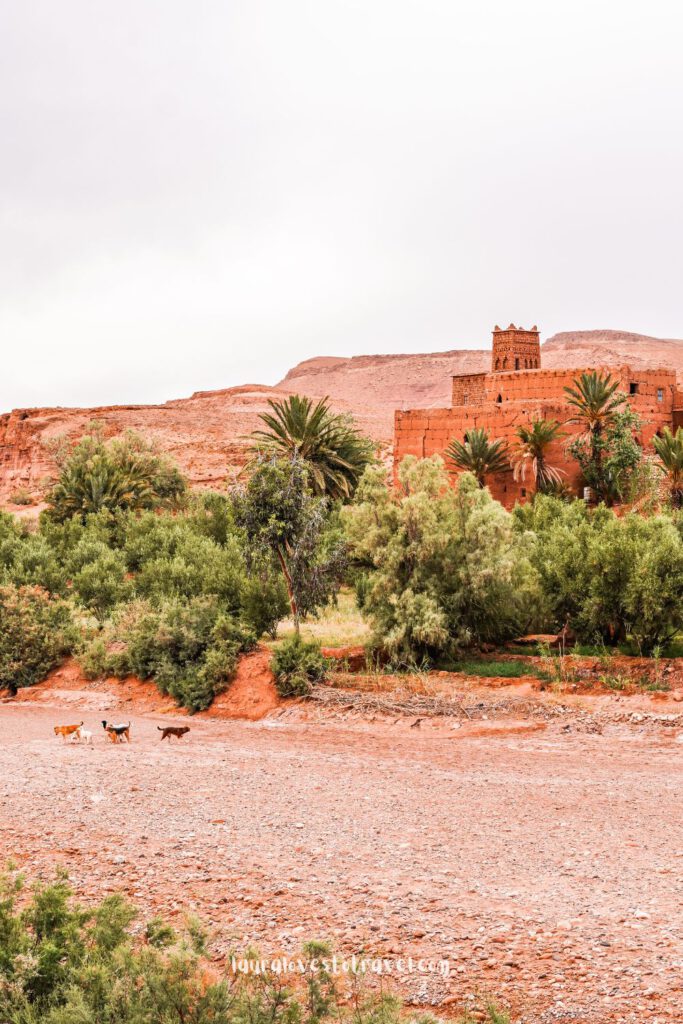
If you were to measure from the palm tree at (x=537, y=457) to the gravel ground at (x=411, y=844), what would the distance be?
48.4 ft

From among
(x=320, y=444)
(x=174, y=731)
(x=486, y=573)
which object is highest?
(x=320, y=444)

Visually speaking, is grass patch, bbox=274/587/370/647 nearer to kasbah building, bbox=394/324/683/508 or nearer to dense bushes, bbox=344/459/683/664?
dense bushes, bbox=344/459/683/664

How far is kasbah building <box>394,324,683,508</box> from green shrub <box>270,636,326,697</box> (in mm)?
12169

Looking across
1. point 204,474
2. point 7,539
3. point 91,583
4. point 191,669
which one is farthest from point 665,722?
point 204,474

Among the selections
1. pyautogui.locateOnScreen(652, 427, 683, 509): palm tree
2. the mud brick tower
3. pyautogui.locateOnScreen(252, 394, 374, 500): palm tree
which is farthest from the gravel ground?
the mud brick tower

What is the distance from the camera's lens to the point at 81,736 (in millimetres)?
15359

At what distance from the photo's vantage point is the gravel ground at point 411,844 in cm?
747

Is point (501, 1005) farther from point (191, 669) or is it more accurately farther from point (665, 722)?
point (191, 669)

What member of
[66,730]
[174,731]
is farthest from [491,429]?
[66,730]

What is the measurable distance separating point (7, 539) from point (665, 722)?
1750 centimetres

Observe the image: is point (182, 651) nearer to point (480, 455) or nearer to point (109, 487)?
point (480, 455)

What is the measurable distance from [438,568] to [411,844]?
9391mm

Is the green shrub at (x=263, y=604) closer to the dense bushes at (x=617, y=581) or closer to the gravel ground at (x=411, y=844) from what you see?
the gravel ground at (x=411, y=844)

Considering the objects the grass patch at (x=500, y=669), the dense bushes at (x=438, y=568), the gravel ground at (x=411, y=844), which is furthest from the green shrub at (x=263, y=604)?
the gravel ground at (x=411, y=844)
